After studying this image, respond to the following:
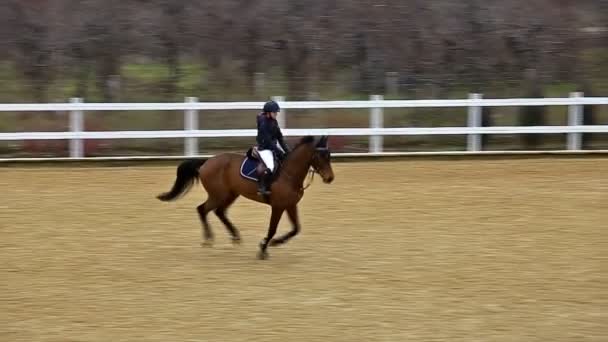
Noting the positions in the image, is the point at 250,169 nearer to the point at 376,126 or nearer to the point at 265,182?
the point at 265,182

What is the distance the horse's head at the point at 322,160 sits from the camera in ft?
32.9

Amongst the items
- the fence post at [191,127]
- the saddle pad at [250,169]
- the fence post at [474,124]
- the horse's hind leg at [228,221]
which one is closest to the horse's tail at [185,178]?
the horse's hind leg at [228,221]

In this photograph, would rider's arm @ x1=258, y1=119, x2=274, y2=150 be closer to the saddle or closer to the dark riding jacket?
the dark riding jacket

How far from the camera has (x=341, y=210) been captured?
44.6ft

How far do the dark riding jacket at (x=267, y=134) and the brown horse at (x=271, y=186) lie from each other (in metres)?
0.23

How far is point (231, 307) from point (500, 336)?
2.44 meters

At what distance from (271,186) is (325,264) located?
42.7 inches

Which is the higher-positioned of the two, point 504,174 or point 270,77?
point 270,77

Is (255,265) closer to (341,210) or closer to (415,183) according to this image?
(341,210)

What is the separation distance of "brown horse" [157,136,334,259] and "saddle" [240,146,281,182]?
49 mm

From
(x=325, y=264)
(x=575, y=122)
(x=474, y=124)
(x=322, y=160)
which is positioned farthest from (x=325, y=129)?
(x=325, y=264)

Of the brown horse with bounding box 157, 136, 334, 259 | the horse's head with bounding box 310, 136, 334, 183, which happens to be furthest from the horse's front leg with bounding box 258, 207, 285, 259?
the horse's head with bounding box 310, 136, 334, 183

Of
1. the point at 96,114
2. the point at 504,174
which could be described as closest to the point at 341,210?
the point at 504,174

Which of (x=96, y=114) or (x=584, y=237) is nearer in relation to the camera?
(x=584, y=237)
